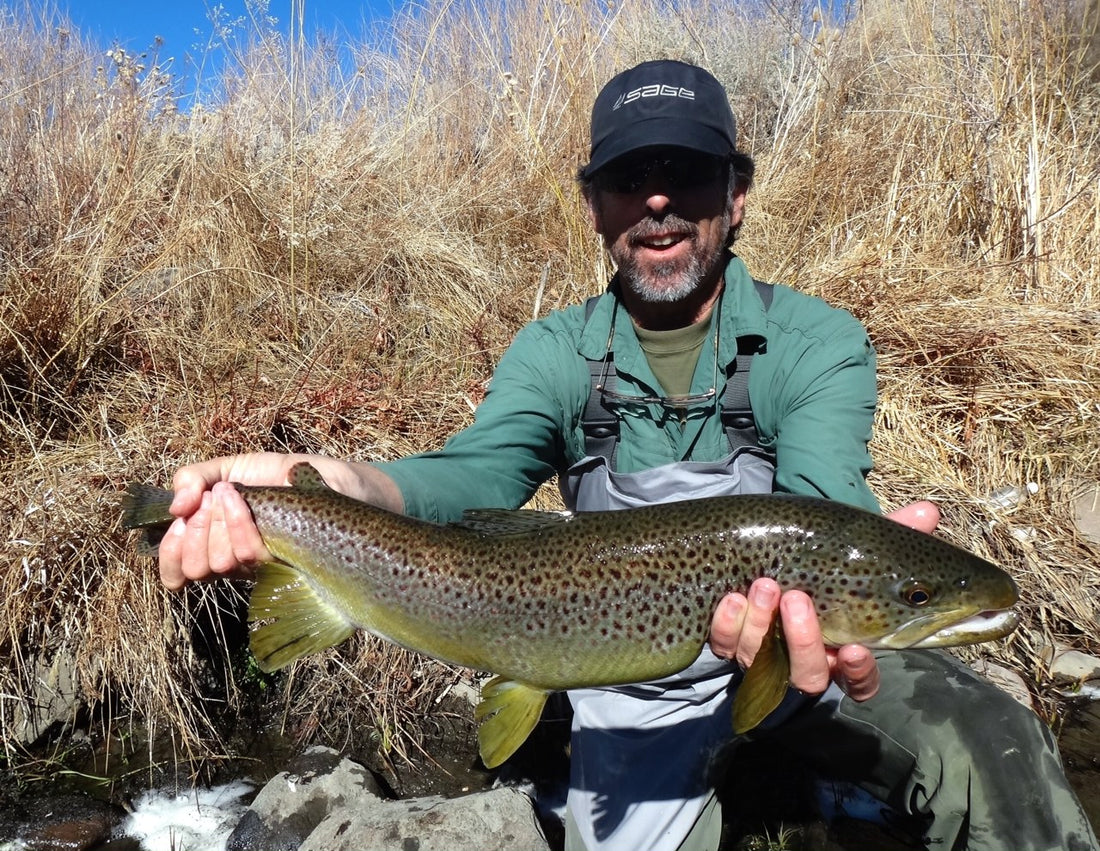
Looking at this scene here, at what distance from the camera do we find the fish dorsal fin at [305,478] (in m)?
2.47

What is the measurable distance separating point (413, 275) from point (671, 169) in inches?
123

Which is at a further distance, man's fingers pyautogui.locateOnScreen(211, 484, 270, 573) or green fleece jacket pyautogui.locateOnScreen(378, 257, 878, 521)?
green fleece jacket pyautogui.locateOnScreen(378, 257, 878, 521)

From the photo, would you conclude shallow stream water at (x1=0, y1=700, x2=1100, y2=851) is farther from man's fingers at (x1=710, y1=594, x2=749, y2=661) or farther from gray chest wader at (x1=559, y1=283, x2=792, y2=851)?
man's fingers at (x1=710, y1=594, x2=749, y2=661)

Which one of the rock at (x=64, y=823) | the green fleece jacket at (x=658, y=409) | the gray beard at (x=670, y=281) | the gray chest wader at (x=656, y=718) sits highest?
the gray beard at (x=670, y=281)

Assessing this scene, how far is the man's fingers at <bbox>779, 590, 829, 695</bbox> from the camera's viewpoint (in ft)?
6.91

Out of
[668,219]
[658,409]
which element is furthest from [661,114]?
[658,409]

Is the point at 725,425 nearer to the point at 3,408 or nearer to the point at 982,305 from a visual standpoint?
the point at 982,305

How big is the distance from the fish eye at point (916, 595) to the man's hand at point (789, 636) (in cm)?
18

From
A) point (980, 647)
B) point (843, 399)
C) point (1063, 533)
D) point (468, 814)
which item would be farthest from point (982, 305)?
point (468, 814)

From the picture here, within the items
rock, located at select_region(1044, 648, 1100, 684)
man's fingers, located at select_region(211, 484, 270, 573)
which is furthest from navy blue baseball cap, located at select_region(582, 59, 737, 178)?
rock, located at select_region(1044, 648, 1100, 684)

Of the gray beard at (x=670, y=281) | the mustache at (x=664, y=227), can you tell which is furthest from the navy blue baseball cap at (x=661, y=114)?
the gray beard at (x=670, y=281)

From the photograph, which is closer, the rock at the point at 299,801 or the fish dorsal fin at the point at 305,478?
the fish dorsal fin at the point at 305,478

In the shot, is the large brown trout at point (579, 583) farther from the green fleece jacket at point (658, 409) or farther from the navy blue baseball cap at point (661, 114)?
the navy blue baseball cap at point (661, 114)

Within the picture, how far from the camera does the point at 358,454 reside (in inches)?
175
